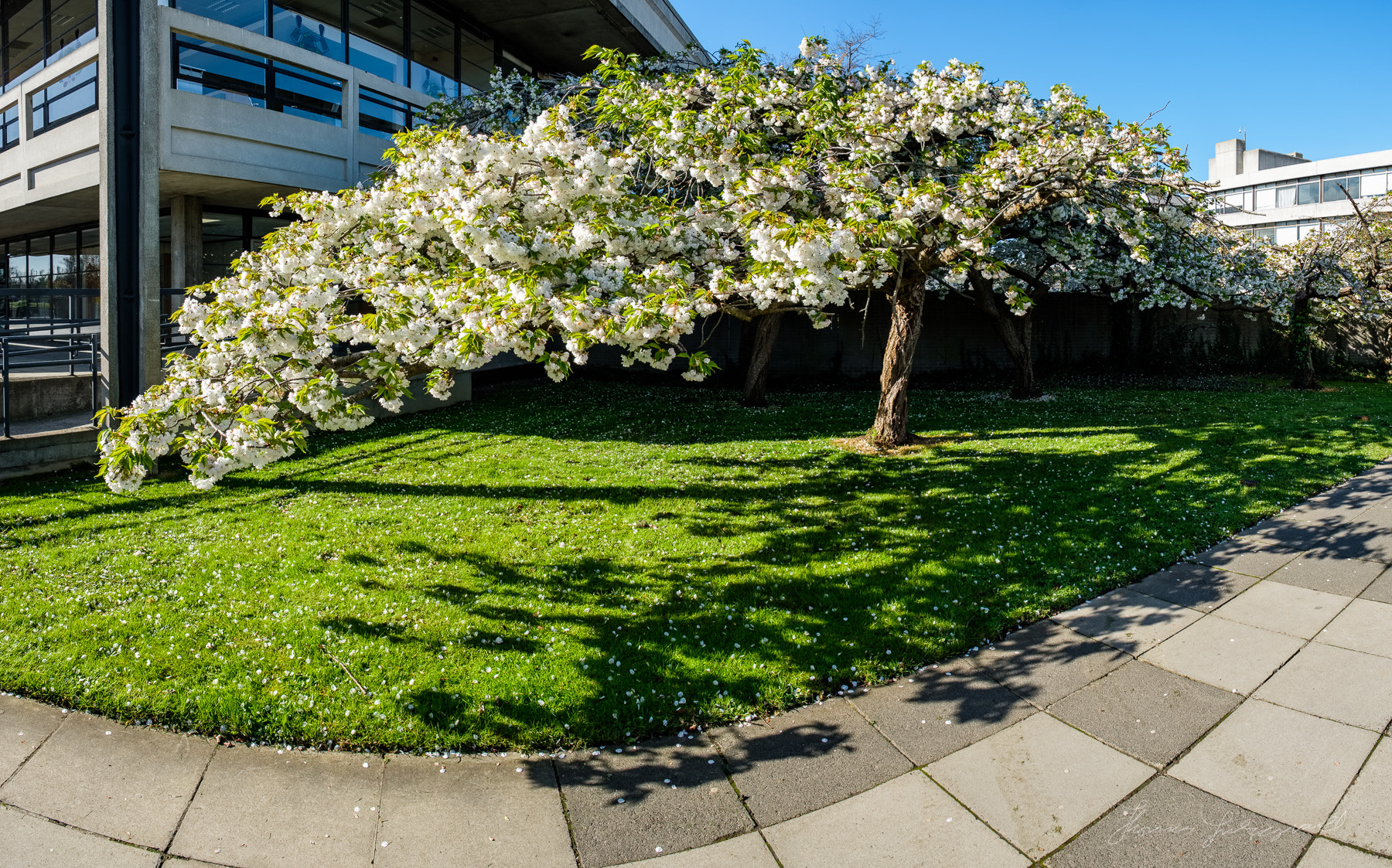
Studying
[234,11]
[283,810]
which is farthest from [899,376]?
[234,11]

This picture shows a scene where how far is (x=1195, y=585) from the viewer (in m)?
6.06

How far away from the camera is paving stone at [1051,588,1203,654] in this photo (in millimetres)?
5223

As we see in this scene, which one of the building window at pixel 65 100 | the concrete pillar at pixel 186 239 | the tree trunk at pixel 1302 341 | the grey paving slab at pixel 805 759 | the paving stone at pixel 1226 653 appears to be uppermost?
the building window at pixel 65 100

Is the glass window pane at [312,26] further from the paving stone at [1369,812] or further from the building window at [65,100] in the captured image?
the paving stone at [1369,812]

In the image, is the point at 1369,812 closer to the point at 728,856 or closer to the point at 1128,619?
the point at 1128,619

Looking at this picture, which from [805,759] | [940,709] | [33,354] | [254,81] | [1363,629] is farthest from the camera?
[254,81]

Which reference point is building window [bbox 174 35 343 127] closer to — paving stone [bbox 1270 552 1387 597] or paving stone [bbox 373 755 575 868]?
paving stone [bbox 373 755 575 868]

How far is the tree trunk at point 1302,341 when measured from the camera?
16.1 meters

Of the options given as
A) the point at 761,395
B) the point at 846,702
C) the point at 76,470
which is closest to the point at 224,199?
the point at 76,470

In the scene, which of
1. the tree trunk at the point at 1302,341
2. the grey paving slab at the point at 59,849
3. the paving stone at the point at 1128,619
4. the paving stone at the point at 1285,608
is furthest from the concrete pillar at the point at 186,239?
the tree trunk at the point at 1302,341

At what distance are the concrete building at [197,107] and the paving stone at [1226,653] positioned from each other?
1101 cm

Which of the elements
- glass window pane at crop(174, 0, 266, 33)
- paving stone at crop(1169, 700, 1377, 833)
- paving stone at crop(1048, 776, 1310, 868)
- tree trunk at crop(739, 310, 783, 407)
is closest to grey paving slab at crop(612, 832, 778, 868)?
paving stone at crop(1048, 776, 1310, 868)

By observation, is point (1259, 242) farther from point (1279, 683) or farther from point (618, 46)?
point (1279, 683)

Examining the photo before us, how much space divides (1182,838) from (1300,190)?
148ft
